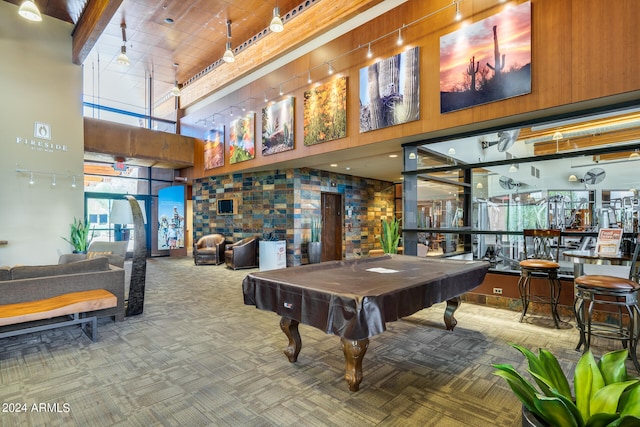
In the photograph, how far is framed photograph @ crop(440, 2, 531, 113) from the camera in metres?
4.16

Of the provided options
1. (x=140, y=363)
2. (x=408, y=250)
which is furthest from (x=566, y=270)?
(x=140, y=363)

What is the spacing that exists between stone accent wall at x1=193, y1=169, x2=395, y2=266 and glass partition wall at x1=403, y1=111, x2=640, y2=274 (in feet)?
12.0

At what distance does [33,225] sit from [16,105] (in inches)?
95.2

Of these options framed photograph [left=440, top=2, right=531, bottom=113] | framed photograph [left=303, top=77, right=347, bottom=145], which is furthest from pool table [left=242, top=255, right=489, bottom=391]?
framed photograph [left=303, top=77, right=347, bottom=145]

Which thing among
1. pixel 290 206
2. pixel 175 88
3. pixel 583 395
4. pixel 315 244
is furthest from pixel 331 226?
pixel 583 395

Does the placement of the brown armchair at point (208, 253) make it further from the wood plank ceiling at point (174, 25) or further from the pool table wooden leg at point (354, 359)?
the pool table wooden leg at point (354, 359)

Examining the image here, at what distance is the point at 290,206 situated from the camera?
8.84 m

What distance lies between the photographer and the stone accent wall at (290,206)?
890 cm

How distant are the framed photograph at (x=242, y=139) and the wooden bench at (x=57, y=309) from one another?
5.51 metres

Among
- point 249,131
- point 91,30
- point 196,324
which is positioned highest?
point 91,30

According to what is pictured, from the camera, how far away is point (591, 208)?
14.7 feet

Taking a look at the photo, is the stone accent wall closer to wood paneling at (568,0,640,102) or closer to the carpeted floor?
the carpeted floor

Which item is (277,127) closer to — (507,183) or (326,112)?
(326,112)

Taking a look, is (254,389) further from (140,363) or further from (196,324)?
(196,324)
